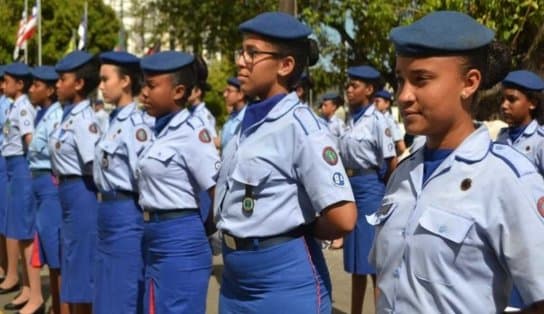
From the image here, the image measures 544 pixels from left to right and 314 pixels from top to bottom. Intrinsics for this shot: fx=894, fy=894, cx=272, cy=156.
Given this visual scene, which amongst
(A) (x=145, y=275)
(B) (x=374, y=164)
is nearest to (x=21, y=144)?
(B) (x=374, y=164)

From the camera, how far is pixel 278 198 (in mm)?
3426

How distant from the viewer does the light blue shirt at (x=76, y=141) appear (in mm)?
6031

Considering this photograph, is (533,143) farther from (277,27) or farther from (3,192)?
(3,192)

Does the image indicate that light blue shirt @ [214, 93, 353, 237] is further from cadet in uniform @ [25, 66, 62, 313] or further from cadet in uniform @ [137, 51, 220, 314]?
cadet in uniform @ [25, 66, 62, 313]

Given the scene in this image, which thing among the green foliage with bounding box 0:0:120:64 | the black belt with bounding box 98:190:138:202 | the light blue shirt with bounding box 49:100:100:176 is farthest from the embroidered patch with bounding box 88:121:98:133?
the green foliage with bounding box 0:0:120:64

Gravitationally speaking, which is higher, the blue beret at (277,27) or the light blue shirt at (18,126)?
the blue beret at (277,27)

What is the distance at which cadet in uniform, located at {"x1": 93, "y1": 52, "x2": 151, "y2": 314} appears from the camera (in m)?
5.16

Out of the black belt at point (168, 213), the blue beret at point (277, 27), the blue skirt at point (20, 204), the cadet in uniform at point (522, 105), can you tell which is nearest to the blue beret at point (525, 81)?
the cadet in uniform at point (522, 105)

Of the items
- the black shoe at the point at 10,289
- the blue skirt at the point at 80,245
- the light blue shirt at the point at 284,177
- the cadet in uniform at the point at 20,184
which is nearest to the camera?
the light blue shirt at the point at 284,177

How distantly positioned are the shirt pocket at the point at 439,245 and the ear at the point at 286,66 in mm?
1313

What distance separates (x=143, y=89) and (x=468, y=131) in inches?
109

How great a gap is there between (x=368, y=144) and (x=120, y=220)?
279 centimetres

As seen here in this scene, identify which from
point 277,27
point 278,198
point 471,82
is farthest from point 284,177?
point 471,82

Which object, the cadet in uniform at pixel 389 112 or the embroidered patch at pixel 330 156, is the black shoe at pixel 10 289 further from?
the embroidered patch at pixel 330 156
